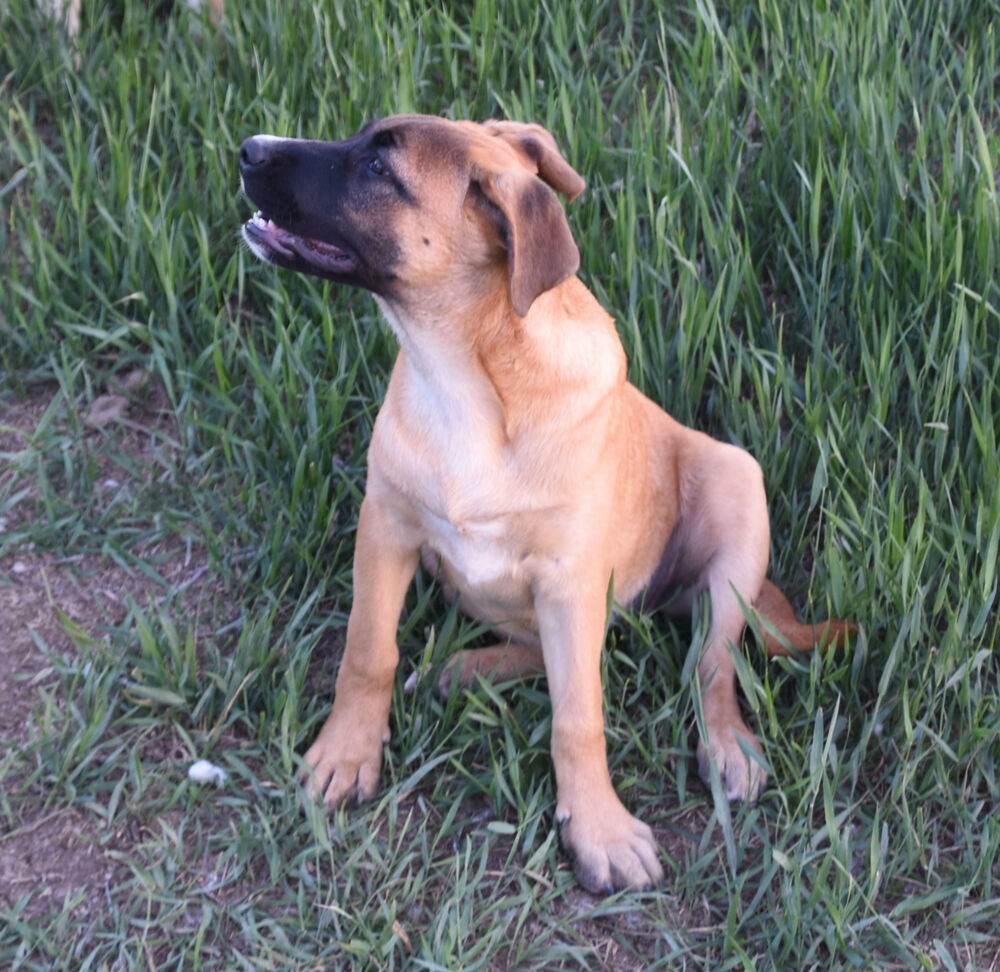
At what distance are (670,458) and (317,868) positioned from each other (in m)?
1.43

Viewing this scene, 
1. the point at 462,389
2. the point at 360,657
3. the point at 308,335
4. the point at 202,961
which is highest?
the point at 462,389

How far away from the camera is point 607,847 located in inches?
107

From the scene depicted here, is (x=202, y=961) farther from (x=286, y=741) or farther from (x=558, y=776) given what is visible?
(x=558, y=776)

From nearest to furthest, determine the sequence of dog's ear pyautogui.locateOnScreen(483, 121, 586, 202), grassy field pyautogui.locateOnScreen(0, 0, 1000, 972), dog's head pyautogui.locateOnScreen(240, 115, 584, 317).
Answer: dog's head pyautogui.locateOnScreen(240, 115, 584, 317) < grassy field pyautogui.locateOnScreen(0, 0, 1000, 972) < dog's ear pyautogui.locateOnScreen(483, 121, 586, 202)

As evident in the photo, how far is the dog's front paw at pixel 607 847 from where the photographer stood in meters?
2.70

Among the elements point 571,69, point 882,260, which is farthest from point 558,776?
point 571,69

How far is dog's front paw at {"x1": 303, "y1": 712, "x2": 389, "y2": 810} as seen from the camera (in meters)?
2.84

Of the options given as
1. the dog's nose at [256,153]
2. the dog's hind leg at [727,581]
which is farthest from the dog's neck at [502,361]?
the dog's hind leg at [727,581]

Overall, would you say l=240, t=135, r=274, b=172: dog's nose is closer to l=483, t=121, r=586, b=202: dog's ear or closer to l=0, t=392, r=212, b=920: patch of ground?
l=483, t=121, r=586, b=202: dog's ear

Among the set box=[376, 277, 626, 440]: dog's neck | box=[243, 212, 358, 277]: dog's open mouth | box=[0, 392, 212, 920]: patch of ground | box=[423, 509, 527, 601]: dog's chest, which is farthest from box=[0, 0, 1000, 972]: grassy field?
box=[243, 212, 358, 277]: dog's open mouth

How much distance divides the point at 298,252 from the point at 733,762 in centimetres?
156

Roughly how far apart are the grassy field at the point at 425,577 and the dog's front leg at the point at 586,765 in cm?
8

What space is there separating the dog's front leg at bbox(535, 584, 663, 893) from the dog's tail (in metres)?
0.48

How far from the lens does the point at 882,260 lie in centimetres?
361
